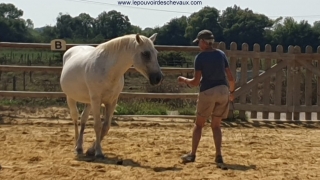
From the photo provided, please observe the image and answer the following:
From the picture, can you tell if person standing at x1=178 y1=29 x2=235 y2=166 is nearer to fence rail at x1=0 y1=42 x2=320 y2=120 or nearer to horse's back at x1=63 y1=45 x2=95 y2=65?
horse's back at x1=63 y1=45 x2=95 y2=65

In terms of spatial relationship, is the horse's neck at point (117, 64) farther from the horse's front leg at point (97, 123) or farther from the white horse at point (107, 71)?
the horse's front leg at point (97, 123)

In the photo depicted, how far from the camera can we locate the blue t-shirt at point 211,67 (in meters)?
7.31

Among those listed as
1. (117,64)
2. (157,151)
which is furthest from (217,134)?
(117,64)

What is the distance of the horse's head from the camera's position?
7406mm

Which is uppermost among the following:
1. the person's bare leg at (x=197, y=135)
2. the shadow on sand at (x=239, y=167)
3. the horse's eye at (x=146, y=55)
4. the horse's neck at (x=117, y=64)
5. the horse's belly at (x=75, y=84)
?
the horse's eye at (x=146, y=55)

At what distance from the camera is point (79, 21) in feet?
185

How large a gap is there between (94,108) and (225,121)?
5130mm

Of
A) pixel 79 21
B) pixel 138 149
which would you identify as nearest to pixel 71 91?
pixel 138 149

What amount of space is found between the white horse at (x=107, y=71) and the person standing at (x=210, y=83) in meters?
0.56

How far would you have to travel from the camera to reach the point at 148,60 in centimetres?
751

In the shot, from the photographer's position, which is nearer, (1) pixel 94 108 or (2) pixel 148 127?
(1) pixel 94 108

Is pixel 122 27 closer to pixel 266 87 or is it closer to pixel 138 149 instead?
pixel 266 87

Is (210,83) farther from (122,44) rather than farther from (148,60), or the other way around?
(122,44)

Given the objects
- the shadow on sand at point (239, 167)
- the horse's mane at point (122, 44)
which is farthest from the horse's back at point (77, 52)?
the shadow on sand at point (239, 167)
